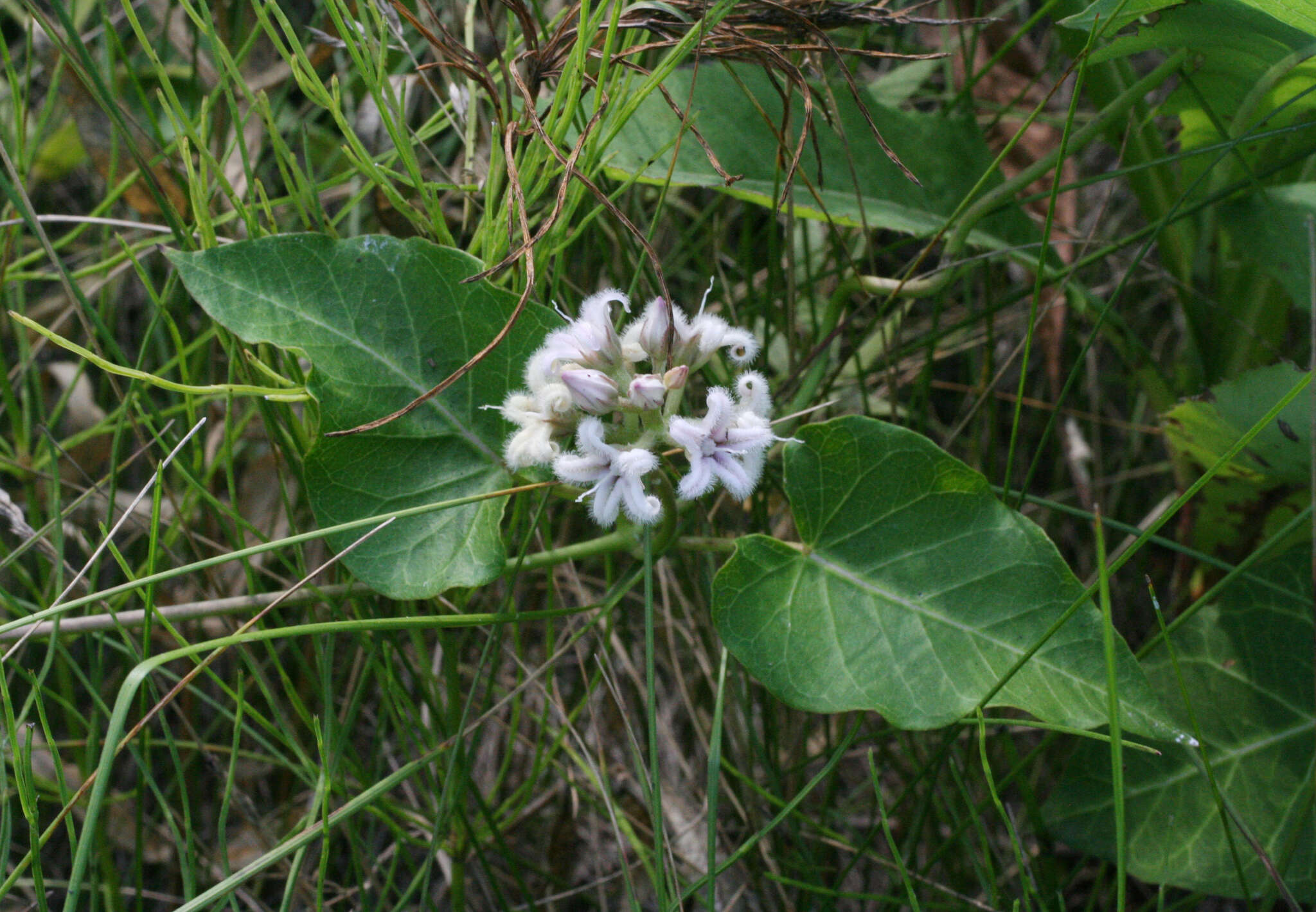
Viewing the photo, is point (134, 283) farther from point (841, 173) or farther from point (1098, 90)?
point (1098, 90)

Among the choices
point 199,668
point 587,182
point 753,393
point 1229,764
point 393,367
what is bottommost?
point 1229,764

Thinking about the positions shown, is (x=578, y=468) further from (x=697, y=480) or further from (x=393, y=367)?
(x=393, y=367)

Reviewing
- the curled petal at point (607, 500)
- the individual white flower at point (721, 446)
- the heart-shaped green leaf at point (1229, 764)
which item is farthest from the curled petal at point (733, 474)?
the heart-shaped green leaf at point (1229, 764)

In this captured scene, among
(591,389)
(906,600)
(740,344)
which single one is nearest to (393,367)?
(591,389)

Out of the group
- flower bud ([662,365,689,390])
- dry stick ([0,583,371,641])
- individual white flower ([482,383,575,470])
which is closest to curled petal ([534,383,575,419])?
individual white flower ([482,383,575,470])

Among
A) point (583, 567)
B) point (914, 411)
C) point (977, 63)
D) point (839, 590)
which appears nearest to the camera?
point (839, 590)

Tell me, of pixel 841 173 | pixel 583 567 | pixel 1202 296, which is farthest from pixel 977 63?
pixel 583 567
